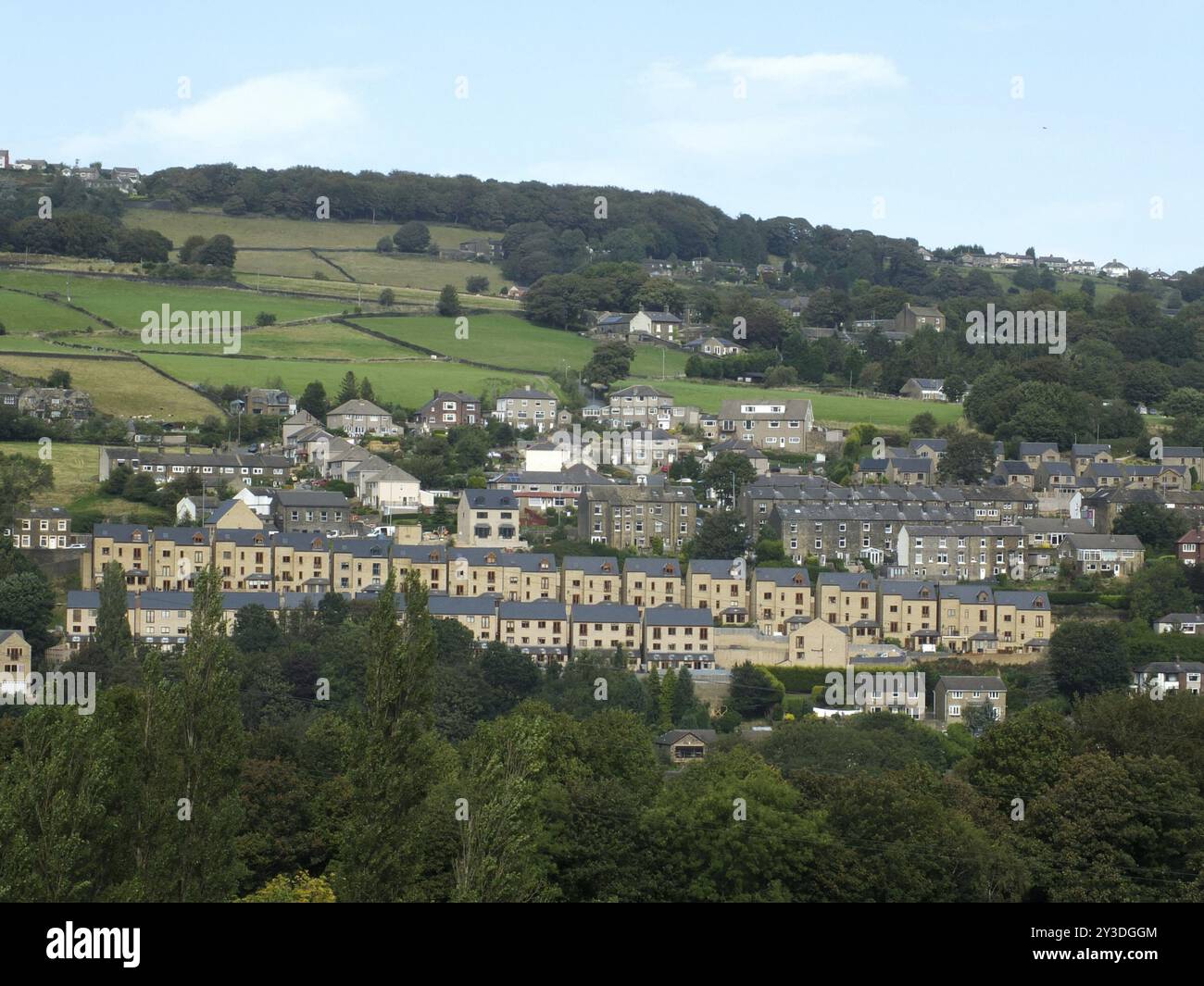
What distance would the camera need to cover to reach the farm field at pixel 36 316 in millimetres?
85500

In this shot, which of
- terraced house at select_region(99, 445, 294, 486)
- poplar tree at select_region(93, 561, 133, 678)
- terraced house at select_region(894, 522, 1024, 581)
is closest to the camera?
poplar tree at select_region(93, 561, 133, 678)

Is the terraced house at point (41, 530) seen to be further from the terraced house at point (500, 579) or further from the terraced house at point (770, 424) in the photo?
the terraced house at point (770, 424)

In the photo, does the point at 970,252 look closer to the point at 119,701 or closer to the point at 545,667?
the point at 545,667

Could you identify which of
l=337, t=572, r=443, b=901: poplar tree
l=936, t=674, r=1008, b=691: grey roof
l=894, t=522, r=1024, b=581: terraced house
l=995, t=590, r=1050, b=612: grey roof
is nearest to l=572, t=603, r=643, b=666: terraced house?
l=936, t=674, r=1008, b=691: grey roof

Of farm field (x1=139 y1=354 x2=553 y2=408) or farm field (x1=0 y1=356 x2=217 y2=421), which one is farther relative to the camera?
farm field (x1=139 y1=354 x2=553 y2=408)

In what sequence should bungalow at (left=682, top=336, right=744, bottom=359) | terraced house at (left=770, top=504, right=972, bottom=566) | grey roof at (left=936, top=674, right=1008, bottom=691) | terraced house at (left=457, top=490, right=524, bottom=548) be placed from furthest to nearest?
1. bungalow at (left=682, top=336, right=744, bottom=359)
2. terraced house at (left=770, top=504, right=972, bottom=566)
3. terraced house at (left=457, top=490, right=524, bottom=548)
4. grey roof at (left=936, top=674, right=1008, bottom=691)

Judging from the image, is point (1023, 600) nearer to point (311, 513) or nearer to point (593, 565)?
point (593, 565)

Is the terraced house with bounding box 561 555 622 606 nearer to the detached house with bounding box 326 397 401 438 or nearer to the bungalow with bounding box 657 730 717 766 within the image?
Answer: the bungalow with bounding box 657 730 717 766

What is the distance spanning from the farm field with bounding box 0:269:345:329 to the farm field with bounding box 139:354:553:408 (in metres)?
8.79

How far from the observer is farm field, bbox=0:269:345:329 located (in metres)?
91.1

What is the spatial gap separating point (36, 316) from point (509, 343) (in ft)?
71.9

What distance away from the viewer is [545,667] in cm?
5347
